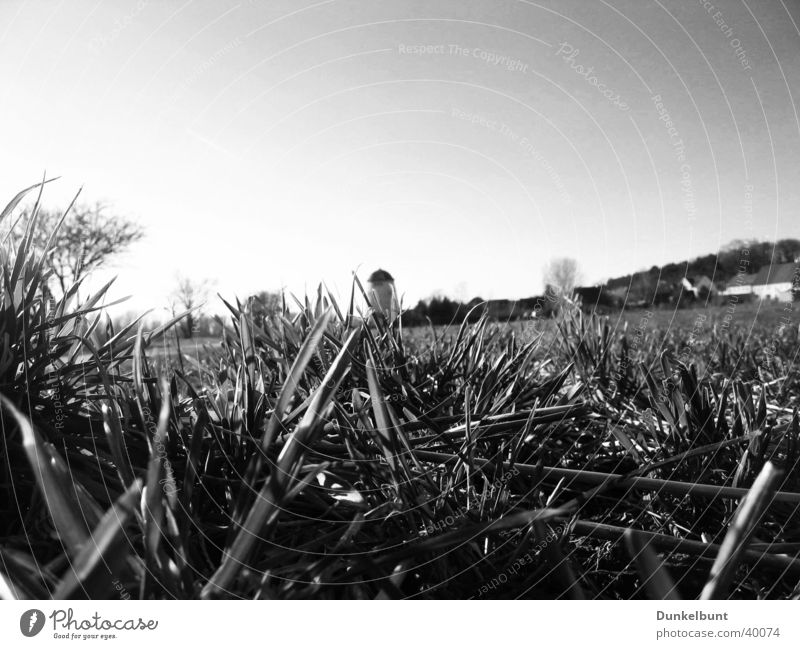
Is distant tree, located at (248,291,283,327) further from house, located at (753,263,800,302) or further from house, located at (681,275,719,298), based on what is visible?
house, located at (753,263,800,302)

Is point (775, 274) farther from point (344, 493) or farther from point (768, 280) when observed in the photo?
point (344, 493)

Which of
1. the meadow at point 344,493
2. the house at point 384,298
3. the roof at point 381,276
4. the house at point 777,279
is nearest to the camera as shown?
the meadow at point 344,493

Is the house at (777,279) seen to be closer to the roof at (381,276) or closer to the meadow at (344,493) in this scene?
the meadow at (344,493)

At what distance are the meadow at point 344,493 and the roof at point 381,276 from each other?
0.34ft

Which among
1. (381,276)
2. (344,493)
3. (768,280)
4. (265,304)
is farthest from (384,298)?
(768,280)

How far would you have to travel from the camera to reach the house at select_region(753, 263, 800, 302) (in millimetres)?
953

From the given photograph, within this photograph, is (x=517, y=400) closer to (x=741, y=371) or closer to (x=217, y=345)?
(x=741, y=371)

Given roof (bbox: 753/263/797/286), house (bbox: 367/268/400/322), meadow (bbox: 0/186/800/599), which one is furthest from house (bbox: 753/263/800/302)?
house (bbox: 367/268/400/322)

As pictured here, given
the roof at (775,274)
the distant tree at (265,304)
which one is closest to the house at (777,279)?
the roof at (775,274)

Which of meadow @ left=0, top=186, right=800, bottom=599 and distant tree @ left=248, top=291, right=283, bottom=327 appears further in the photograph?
distant tree @ left=248, top=291, right=283, bottom=327

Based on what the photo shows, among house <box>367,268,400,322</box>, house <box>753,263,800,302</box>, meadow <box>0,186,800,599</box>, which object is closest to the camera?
meadow <box>0,186,800,599</box>

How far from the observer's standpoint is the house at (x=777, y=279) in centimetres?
95
